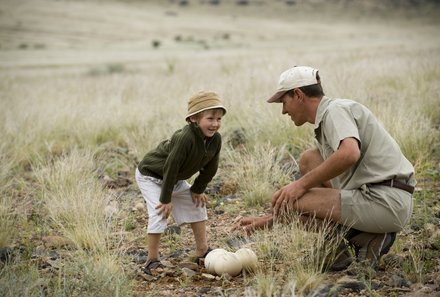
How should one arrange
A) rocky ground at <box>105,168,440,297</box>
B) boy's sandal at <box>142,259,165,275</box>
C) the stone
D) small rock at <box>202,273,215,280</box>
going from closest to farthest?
1. rocky ground at <box>105,168,440,297</box>
2. small rock at <box>202,273,215,280</box>
3. boy's sandal at <box>142,259,165,275</box>
4. the stone

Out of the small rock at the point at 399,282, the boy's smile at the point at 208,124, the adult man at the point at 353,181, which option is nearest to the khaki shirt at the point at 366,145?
the adult man at the point at 353,181

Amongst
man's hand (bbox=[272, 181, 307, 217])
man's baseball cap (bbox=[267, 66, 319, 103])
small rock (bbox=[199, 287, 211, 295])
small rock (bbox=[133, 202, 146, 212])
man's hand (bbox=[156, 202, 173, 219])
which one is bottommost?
small rock (bbox=[199, 287, 211, 295])

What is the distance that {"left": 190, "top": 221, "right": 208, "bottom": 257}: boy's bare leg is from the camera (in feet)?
15.4

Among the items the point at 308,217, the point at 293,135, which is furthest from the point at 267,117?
the point at 308,217

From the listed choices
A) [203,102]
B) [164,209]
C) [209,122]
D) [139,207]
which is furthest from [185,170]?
[139,207]

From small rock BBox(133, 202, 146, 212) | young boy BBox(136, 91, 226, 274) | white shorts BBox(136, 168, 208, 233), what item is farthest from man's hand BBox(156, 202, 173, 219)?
small rock BBox(133, 202, 146, 212)

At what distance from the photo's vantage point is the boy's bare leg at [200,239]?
4.69 meters

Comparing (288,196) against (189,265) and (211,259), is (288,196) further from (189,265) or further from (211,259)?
(189,265)

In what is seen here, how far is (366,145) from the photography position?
3979 millimetres

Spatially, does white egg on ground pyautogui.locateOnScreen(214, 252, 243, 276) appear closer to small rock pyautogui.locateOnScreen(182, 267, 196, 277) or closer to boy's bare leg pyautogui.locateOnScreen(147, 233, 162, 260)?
small rock pyautogui.locateOnScreen(182, 267, 196, 277)

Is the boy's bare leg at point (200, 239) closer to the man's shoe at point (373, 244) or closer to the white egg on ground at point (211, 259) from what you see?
the white egg on ground at point (211, 259)

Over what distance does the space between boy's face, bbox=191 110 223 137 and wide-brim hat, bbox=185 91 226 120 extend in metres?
0.06

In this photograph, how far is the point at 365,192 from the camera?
3.97m

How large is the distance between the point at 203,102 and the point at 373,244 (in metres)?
1.64
